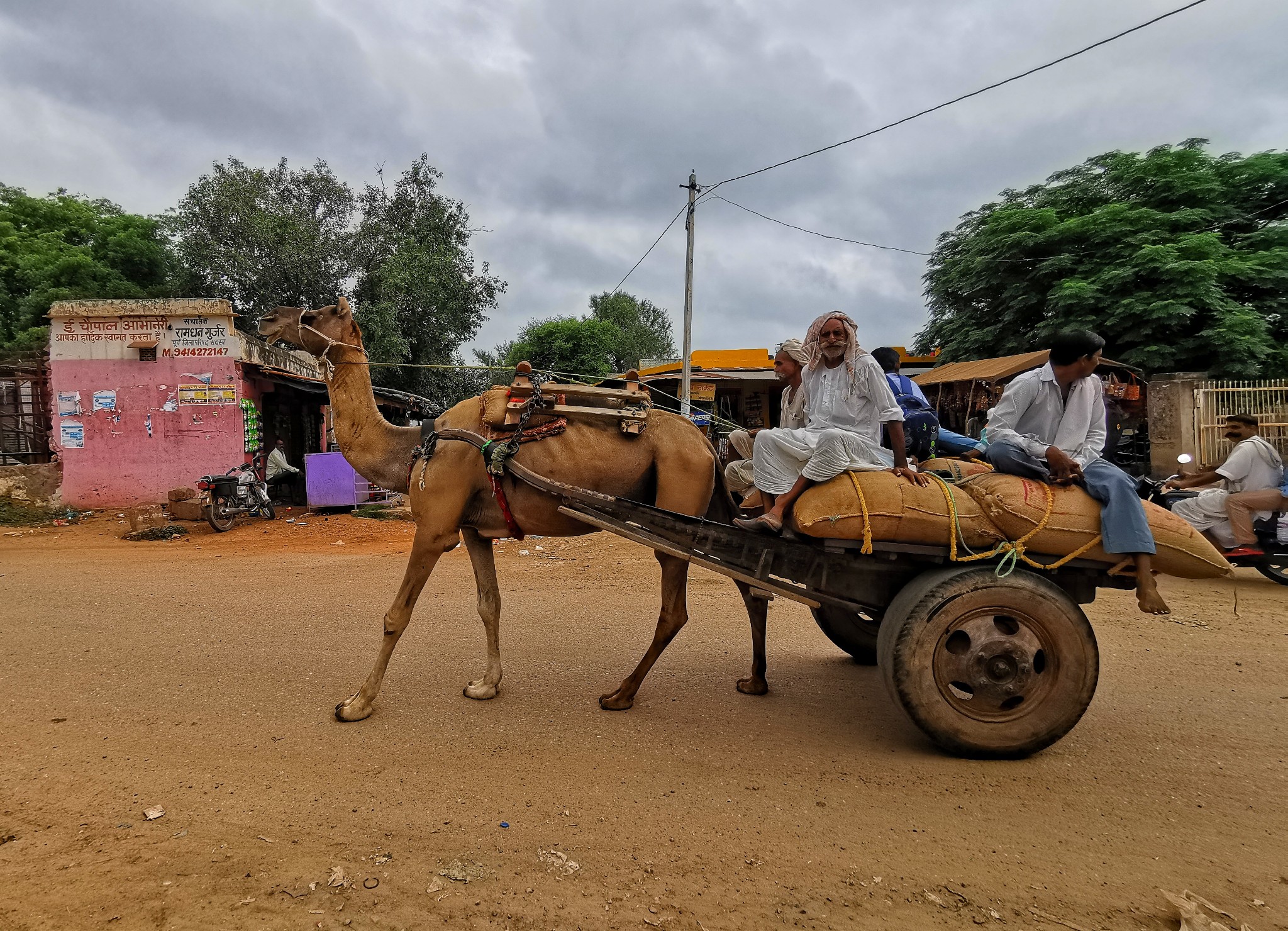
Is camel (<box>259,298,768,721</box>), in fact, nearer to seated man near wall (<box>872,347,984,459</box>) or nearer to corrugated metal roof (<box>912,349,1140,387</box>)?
seated man near wall (<box>872,347,984,459</box>)

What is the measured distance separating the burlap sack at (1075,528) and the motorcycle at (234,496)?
13.0 metres

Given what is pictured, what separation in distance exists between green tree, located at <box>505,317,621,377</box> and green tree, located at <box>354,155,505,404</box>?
8.22m

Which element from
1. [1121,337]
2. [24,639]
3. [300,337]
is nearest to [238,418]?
[24,639]

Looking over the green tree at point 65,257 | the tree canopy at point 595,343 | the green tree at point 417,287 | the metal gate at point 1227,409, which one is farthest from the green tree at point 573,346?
the metal gate at point 1227,409

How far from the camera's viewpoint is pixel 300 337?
164 inches

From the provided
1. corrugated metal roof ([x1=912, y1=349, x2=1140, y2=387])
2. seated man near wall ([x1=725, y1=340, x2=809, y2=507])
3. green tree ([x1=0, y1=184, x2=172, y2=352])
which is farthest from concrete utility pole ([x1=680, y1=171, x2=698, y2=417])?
green tree ([x1=0, y1=184, x2=172, y2=352])

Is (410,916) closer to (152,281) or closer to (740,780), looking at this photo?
(740,780)

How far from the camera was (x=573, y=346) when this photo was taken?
30.3 metres

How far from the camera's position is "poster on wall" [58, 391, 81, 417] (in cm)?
1330

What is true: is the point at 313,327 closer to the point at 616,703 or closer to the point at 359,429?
the point at 359,429

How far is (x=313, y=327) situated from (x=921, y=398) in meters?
4.11

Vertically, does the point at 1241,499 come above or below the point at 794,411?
below

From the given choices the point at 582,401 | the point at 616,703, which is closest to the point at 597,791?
the point at 616,703

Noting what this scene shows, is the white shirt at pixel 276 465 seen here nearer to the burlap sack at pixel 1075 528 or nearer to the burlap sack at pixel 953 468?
the burlap sack at pixel 953 468
